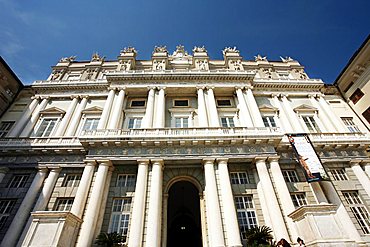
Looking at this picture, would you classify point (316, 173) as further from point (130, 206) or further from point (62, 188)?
point (62, 188)

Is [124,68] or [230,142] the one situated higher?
[124,68]

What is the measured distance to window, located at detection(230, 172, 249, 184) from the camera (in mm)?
15101

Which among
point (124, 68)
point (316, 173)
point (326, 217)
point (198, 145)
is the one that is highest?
point (124, 68)

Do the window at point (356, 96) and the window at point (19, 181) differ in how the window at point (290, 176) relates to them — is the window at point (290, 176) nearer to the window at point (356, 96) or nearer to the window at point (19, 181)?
the window at point (356, 96)

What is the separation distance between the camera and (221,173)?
1416 centimetres

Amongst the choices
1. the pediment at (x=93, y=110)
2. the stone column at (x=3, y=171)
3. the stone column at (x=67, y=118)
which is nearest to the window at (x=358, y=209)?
the pediment at (x=93, y=110)

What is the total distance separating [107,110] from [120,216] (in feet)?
31.2

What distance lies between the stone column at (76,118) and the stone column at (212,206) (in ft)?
41.2

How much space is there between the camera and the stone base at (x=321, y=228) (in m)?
9.71

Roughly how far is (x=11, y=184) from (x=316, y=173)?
23.0 meters

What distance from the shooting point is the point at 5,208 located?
14.4m

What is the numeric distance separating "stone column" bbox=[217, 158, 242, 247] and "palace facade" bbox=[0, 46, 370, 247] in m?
0.06

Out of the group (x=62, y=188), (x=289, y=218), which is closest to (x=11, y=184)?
(x=62, y=188)

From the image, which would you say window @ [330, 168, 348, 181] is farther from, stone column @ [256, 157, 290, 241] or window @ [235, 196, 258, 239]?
window @ [235, 196, 258, 239]
